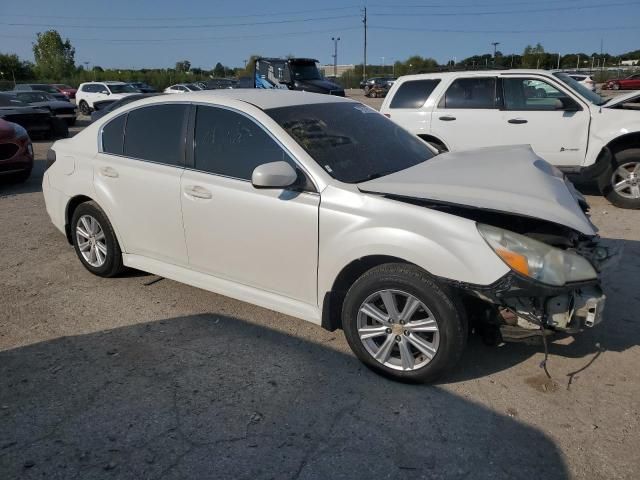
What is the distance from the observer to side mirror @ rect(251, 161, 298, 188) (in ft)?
10.8

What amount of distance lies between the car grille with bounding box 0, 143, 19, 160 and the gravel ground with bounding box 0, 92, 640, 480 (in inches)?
→ 221

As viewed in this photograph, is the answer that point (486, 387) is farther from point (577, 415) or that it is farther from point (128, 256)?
point (128, 256)

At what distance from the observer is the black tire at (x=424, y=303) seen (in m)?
3.00

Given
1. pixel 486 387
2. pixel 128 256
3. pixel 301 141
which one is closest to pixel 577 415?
pixel 486 387

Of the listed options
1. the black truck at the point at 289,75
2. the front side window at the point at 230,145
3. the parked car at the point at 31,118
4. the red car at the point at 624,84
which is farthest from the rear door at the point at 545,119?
the red car at the point at 624,84

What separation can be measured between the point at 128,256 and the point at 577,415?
3524 mm

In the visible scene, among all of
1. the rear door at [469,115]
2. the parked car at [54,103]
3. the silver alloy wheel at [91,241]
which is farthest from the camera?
the parked car at [54,103]

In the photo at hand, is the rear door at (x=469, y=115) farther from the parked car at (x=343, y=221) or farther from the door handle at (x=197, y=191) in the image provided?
the door handle at (x=197, y=191)

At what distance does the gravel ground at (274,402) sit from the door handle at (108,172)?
3.45ft

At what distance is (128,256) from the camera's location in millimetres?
4598

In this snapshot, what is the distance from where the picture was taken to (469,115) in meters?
8.17

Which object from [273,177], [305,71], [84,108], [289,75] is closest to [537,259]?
[273,177]

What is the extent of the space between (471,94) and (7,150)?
7562mm

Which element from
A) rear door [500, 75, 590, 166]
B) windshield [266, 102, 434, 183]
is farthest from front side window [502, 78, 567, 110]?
windshield [266, 102, 434, 183]
